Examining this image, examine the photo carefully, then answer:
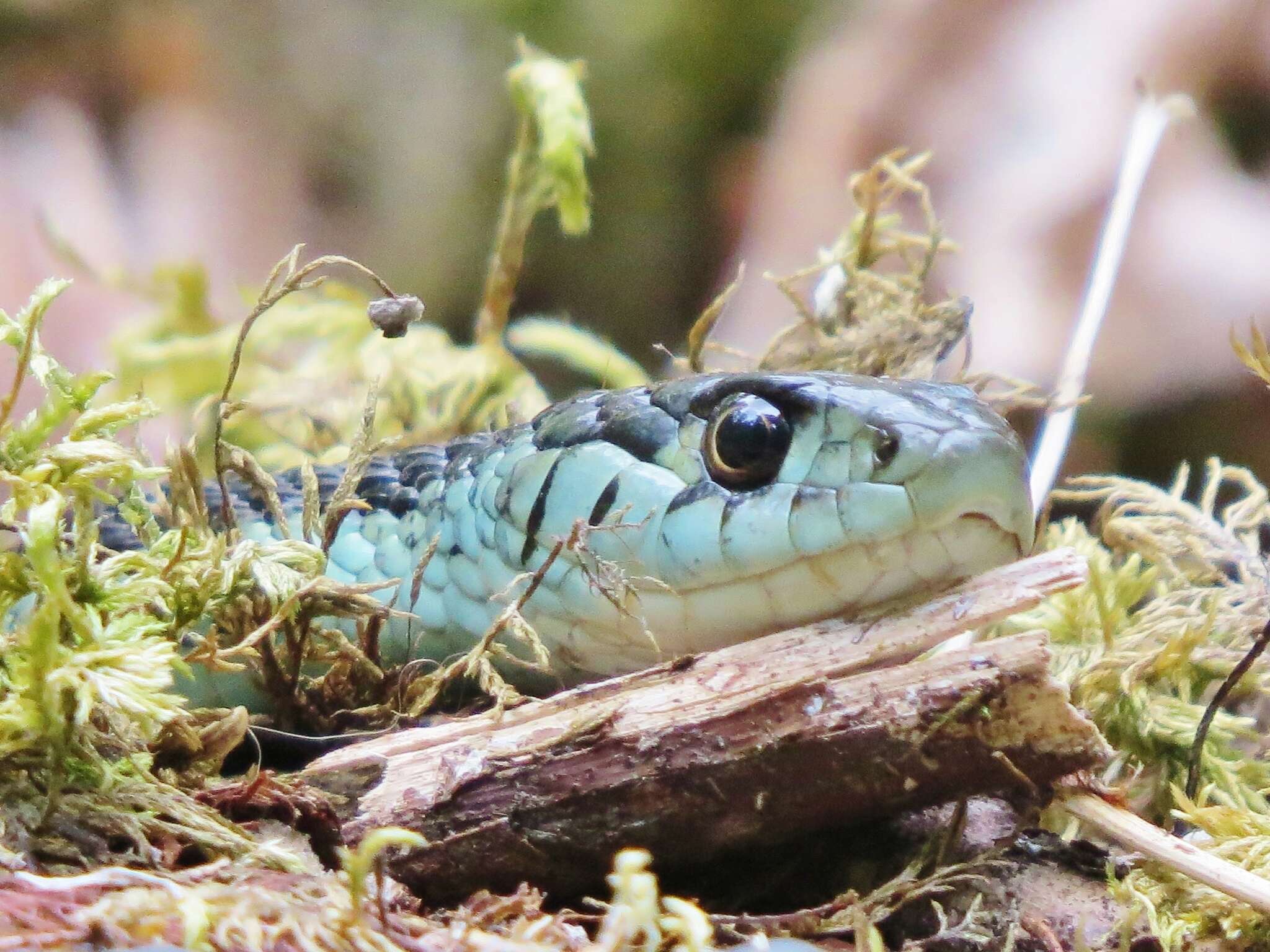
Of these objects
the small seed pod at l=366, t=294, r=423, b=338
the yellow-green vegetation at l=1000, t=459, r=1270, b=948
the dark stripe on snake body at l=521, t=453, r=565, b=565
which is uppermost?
the small seed pod at l=366, t=294, r=423, b=338

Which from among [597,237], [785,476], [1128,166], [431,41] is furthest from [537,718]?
[431,41]

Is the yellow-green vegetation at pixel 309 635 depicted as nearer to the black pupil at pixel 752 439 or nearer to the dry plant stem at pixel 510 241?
the dry plant stem at pixel 510 241

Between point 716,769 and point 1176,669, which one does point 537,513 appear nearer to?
point 716,769

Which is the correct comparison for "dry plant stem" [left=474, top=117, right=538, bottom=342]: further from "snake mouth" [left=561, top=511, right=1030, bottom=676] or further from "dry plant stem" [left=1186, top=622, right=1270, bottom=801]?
"dry plant stem" [left=1186, top=622, right=1270, bottom=801]

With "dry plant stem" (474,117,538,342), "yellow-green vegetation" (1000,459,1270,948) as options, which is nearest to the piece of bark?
"yellow-green vegetation" (1000,459,1270,948)

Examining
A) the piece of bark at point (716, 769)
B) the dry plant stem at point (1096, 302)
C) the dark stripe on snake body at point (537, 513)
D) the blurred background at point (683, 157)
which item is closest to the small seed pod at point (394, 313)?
the dark stripe on snake body at point (537, 513)

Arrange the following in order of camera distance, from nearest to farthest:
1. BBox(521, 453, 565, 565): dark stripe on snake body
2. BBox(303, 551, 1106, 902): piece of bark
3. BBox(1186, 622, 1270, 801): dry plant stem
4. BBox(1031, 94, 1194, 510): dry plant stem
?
BBox(303, 551, 1106, 902): piece of bark
BBox(1186, 622, 1270, 801): dry plant stem
BBox(521, 453, 565, 565): dark stripe on snake body
BBox(1031, 94, 1194, 510): dry plant stem

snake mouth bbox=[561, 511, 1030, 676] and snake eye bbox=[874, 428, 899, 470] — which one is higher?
snake eye bbox=[874, 428, 899, 470]
